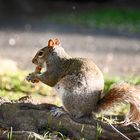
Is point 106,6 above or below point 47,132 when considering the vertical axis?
above

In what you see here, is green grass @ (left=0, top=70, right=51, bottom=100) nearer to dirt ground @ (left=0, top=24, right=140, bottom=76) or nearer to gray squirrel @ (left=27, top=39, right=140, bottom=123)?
dirt ground @ (left=0, top=24, right=140, bottom=76)

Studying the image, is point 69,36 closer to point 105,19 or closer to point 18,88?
point 105,19

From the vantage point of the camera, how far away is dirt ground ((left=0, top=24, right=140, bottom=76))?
378 inches

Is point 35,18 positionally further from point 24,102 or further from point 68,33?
point 24,102

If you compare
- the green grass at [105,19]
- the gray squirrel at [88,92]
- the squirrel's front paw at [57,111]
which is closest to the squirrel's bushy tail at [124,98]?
the gray squirrel at [88,92]

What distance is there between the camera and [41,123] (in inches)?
175

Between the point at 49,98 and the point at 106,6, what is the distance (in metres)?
11.3

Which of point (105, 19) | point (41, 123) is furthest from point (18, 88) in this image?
point (105, 19)

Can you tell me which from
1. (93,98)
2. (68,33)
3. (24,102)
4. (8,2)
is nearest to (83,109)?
(93,98)

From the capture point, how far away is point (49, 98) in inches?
261

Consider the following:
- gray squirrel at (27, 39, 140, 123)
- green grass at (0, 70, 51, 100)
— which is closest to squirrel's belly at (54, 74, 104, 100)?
gray squirrel at (27, 39, 140, 123)

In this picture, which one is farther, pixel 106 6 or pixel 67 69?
pixel 106 6

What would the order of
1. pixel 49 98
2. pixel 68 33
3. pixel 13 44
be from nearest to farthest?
1. pixel 49 98
2. pixel 13 44
3. pixel 68 33

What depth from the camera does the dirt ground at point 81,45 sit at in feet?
31.5
